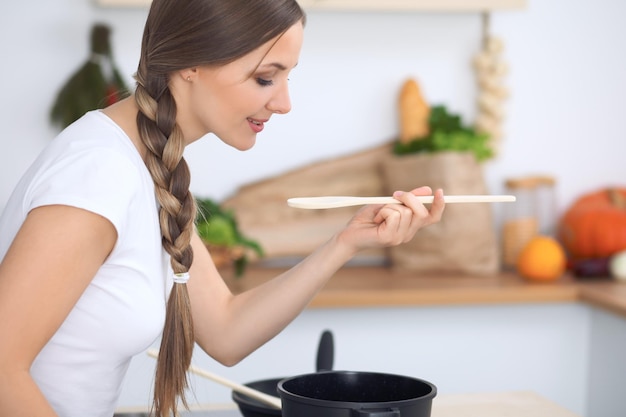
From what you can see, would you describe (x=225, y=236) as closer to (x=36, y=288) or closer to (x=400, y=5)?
(x=400, y=5)

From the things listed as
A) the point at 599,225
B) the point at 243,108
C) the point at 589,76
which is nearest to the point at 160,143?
the point at 243,108

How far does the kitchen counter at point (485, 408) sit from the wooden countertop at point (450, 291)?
0.96m

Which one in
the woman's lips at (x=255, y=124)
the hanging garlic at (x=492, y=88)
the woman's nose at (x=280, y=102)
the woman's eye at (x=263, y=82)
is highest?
the hanging garlic at (x=492, y=88)

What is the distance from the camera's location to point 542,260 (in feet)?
8.98

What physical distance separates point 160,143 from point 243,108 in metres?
0.12

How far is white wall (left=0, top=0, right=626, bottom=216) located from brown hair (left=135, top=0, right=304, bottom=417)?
166cm

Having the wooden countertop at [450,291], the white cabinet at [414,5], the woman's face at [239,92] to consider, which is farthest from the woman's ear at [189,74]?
the white cabinet at [414,5]

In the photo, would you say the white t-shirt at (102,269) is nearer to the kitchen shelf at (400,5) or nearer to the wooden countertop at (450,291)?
the wooden countertop at (450,291)

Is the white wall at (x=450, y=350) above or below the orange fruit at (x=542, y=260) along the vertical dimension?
below

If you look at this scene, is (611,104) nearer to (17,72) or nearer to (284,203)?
(284,203)

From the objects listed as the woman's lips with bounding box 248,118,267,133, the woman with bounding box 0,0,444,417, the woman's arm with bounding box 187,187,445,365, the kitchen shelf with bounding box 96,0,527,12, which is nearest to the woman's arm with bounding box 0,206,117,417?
the woman with bounding box 0,0,444,417

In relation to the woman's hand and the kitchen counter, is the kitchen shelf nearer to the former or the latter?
the woman's hand

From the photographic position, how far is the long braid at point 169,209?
125cm

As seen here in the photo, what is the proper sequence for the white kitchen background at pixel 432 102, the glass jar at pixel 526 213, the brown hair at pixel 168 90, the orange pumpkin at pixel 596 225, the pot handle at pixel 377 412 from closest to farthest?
1. the pot handle at pixel 377 412
2. the brown hair at pixel 168 90
3. the white kitchen background at pixel 432 102
4. the orange pumpkin at pixel 596 225
5. the glass jar at pixel 526 213
